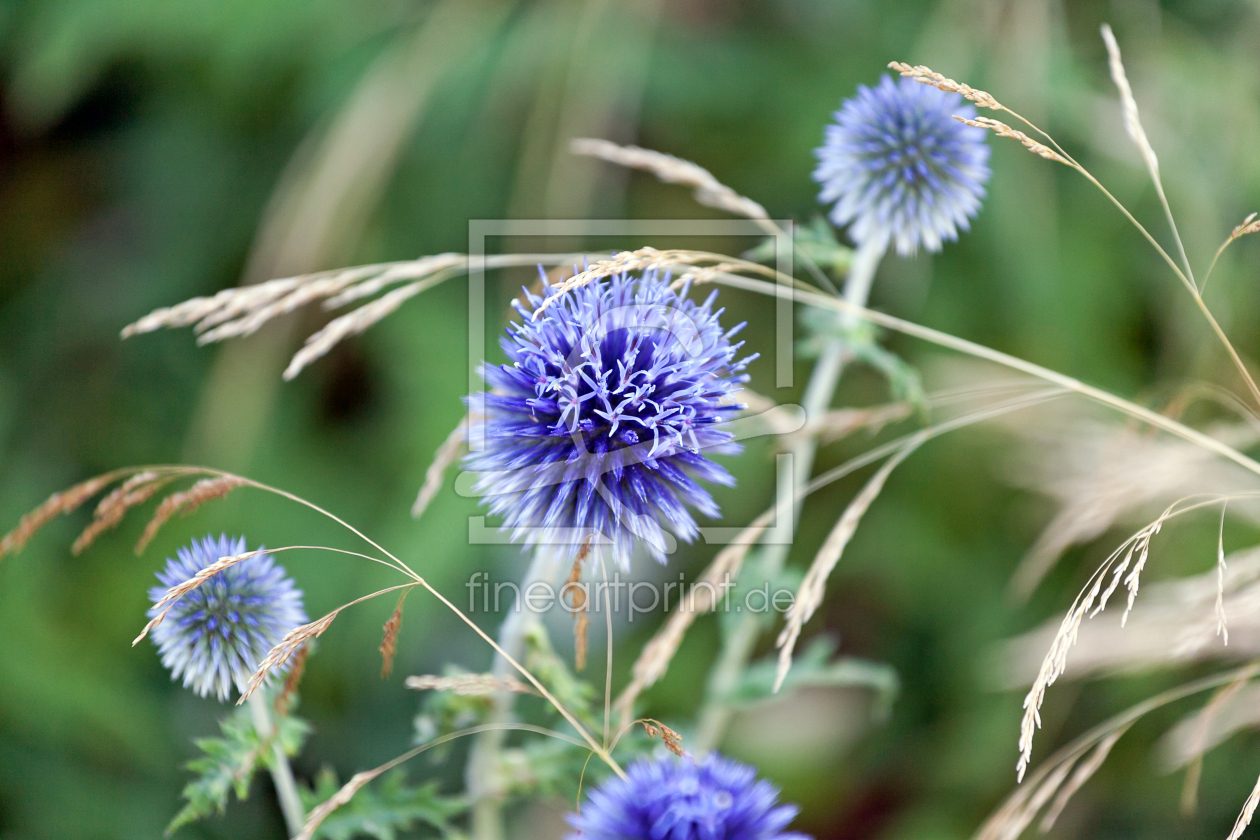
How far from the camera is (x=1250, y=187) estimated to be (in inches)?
46.6

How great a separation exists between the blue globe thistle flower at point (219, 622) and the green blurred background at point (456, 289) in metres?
0.56

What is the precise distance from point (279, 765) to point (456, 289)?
84 centimetres

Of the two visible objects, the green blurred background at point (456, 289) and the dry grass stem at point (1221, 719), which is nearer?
the dry grass stem at point (1221, 719)

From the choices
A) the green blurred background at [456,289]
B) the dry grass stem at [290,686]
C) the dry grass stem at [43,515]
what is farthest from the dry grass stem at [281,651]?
the green blurred background at [456,289]

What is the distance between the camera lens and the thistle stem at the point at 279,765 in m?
0.49

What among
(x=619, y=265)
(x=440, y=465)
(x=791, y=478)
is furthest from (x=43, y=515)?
(x=791, y=478)

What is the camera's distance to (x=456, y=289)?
124 cm

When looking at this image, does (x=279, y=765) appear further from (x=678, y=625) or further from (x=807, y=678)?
(x=807, y=678)

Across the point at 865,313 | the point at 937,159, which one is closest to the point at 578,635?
the point at 865,313

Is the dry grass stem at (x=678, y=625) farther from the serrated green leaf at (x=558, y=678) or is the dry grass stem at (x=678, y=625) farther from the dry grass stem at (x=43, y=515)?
the dry grass stem at (x=43, y=515)

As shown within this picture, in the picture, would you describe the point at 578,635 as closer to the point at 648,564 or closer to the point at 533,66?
the point at 648,564

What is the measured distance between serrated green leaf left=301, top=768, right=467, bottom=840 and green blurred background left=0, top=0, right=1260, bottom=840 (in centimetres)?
54

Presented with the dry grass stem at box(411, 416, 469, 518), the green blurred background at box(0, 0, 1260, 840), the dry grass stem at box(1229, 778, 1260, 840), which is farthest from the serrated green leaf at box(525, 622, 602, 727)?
the green blurred background at box(0, 0, 1260, 840)

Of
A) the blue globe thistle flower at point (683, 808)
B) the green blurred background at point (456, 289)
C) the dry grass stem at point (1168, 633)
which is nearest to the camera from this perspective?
the blue globe thistle flower at point (683, 808)
